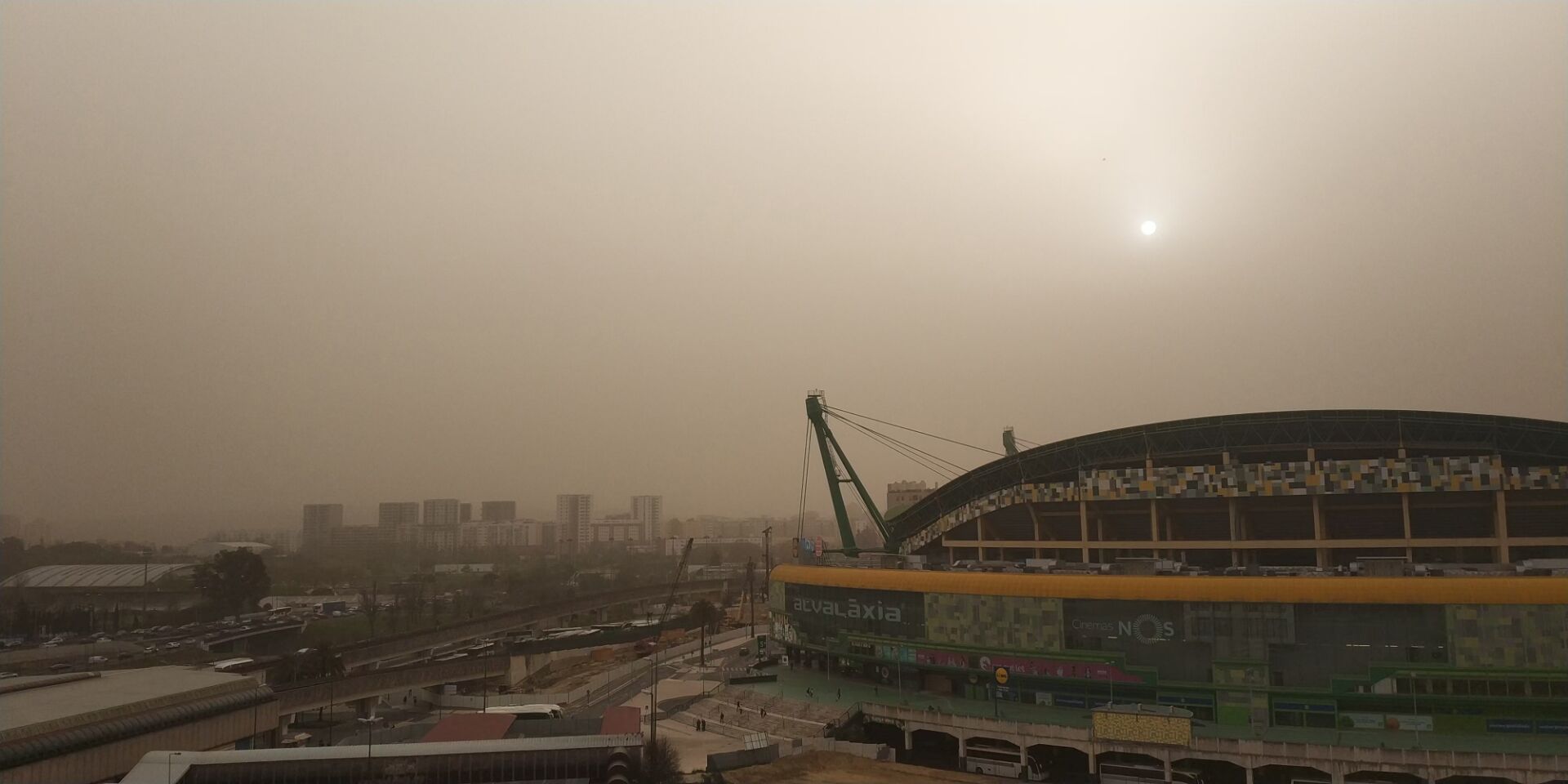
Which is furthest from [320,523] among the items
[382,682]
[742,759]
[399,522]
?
[742,759]

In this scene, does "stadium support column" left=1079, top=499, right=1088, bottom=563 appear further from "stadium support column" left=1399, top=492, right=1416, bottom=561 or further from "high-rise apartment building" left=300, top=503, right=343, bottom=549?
"high-rise apartment building" left=300, top=503, right=343, bottom=549

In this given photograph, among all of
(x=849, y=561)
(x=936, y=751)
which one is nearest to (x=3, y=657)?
(x=849, y=561)

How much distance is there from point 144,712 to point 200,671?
A: 526 inches

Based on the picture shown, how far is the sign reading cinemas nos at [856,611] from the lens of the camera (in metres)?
51.2

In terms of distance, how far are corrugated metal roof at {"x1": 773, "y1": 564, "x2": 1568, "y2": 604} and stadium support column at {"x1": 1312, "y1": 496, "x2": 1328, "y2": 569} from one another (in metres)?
10.1

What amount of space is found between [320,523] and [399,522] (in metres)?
21.6

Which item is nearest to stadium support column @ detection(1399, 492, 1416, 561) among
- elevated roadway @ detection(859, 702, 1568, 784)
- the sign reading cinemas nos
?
elevated roadway @ detection(859, 702, 1568, 784)

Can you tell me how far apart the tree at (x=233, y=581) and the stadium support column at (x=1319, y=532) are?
104m

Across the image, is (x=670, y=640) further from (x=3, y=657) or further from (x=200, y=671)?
(x=3, y=657)

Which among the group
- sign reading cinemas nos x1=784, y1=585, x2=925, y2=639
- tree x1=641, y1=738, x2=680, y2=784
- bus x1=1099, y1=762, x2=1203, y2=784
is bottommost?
bus x1=1099, y1=762, x2=1203, y2=784

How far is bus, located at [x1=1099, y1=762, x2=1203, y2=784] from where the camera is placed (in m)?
38.1

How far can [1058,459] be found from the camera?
194ft

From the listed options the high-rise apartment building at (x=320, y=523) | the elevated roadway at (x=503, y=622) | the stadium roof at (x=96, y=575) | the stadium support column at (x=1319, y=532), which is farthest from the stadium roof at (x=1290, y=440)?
the high-rise apartment building at (x=320, y=523)

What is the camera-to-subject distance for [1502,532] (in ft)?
151
